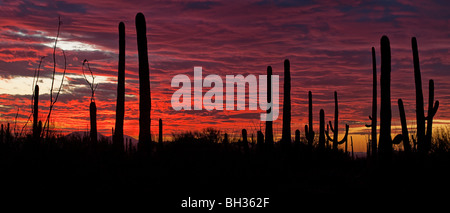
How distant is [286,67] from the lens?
19188 mm

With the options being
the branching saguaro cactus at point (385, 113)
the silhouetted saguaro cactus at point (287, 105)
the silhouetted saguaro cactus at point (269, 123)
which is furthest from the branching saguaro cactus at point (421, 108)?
the branching saguaro cactus at point (385, 113)

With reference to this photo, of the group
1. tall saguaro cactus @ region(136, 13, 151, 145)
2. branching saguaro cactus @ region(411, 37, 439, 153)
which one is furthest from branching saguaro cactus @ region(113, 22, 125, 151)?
branching saguaro cactus @ region(411, 37, 439, 153)

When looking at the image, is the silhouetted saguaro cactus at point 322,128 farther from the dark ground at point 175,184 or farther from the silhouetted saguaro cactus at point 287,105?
the dark ground at point 175,184

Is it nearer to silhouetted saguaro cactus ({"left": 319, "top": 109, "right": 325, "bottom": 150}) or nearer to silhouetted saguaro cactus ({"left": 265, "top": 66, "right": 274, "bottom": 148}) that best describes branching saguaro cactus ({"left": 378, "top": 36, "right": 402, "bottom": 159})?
silhouetted saguaro cactus ({"left": 265, "top": 66, "right": 274, "bottom": 148})

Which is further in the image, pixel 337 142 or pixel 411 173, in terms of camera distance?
pixel 337 142

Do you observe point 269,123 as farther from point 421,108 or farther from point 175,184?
point 175,184

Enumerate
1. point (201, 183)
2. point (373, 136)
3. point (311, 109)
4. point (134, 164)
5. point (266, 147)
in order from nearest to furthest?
point (201, 183)
point (134, 164)
point (266, 147)
point (373, 136)
point (311, 109)

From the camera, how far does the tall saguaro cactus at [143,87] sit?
613 inches

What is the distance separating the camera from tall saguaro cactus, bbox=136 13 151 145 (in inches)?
613

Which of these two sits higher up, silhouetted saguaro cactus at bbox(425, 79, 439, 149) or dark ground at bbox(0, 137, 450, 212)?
silhouetted saguaro cactus at bbox(425, 79, 439, 149)
